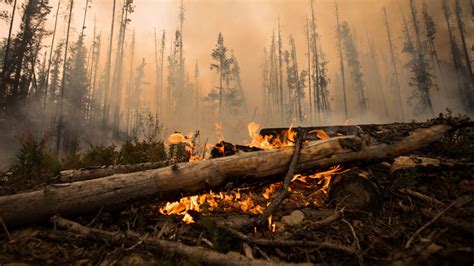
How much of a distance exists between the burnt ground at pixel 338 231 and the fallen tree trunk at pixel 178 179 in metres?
0.25

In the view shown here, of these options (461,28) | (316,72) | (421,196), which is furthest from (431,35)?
(421,196)

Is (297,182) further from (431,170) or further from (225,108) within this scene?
(225,108)

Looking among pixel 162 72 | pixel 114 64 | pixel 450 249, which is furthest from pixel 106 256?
pixel 162 72

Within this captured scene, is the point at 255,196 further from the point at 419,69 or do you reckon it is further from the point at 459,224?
the point at 419,69

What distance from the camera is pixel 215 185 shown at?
12.0 ft

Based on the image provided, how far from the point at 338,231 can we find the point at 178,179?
250cm

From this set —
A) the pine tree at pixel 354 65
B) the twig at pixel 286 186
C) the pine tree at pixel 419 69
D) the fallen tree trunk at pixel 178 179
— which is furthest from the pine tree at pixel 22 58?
the pine tree at pixel 354 65

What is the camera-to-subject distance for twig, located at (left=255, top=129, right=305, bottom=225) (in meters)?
3.18

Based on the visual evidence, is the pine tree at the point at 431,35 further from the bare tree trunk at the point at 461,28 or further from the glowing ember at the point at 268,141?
the glowing ember at the point at 268,141

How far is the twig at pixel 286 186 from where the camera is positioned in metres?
3.18

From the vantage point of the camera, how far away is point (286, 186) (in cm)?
355

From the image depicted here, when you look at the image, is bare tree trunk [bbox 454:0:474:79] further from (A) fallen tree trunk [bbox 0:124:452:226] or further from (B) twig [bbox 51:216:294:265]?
(B) twig [bbox 51:216:294:265]

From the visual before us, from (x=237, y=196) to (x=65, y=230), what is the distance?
2.78m

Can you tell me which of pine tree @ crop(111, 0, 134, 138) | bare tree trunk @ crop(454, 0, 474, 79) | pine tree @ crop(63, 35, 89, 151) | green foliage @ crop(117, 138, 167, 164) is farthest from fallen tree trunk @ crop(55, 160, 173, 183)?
bare tree trunk @ crop(454, 0, 474, 79)
